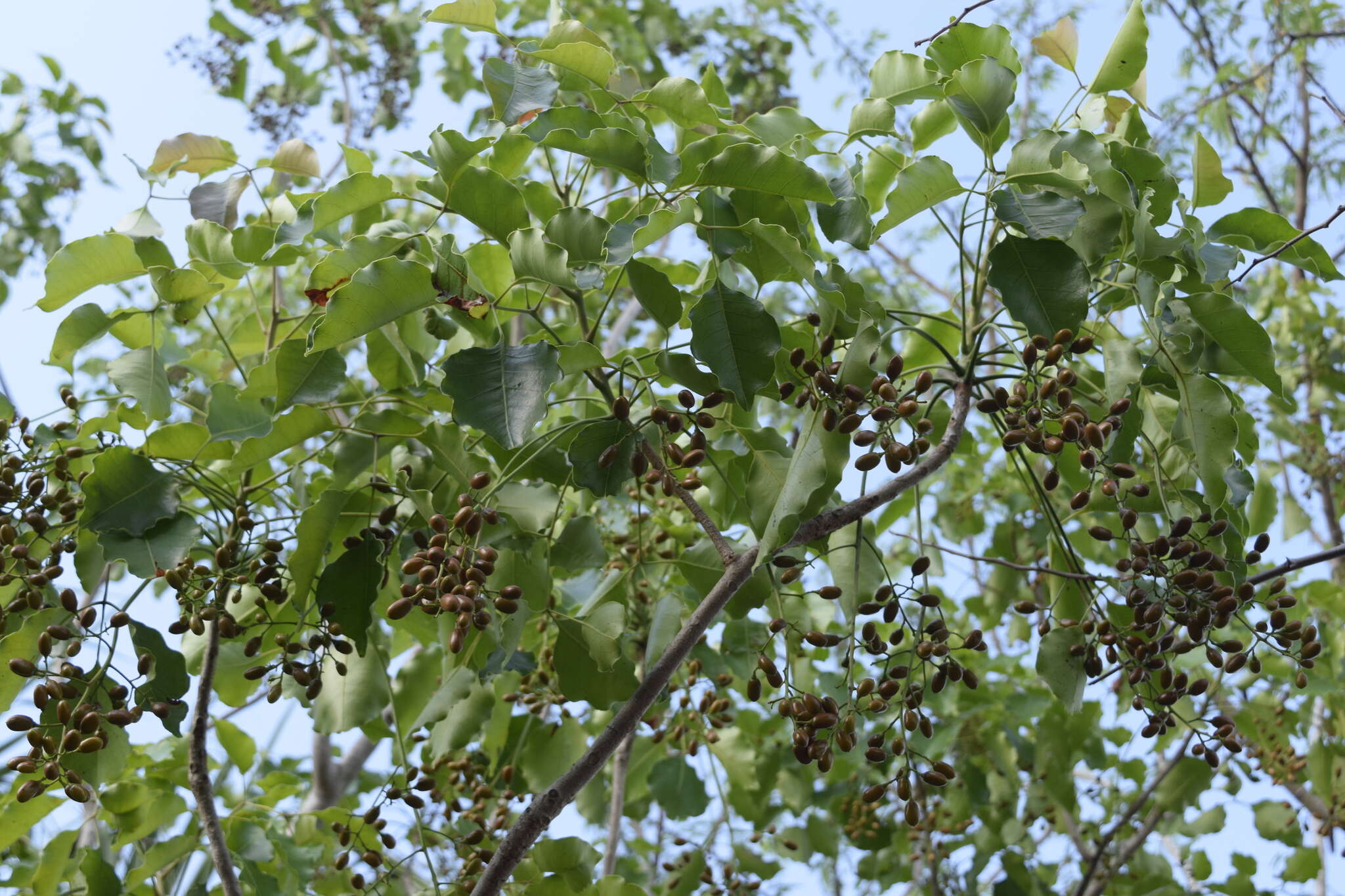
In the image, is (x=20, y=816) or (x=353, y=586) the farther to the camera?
(x=20, y=816)

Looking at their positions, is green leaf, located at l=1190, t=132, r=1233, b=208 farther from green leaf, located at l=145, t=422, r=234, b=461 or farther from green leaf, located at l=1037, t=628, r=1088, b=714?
green leaf, located at l=145, t=422, r=234, b=461

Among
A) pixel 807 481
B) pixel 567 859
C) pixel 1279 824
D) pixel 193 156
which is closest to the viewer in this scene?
pixel 807 481

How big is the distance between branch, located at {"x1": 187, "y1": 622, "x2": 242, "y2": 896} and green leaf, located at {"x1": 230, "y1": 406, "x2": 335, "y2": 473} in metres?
0.22

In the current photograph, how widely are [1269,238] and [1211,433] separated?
309mm

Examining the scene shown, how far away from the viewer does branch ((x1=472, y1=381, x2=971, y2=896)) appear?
1085mm

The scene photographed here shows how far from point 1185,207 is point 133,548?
1.11 meters

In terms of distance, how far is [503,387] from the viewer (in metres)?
1.01

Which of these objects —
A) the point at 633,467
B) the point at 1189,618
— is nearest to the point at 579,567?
the point at 633,467

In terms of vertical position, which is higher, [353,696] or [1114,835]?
[1114,835]

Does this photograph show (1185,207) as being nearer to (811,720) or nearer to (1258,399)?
(811,720)

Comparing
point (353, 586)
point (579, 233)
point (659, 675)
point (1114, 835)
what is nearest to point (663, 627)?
point (659, 675)

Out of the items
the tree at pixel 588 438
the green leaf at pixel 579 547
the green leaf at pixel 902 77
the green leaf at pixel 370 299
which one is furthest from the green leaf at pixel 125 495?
the green leaf at pixel 902 77

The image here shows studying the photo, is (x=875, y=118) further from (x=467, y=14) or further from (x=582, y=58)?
(x=467, y=14)

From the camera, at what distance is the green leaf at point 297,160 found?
4.38 ft
